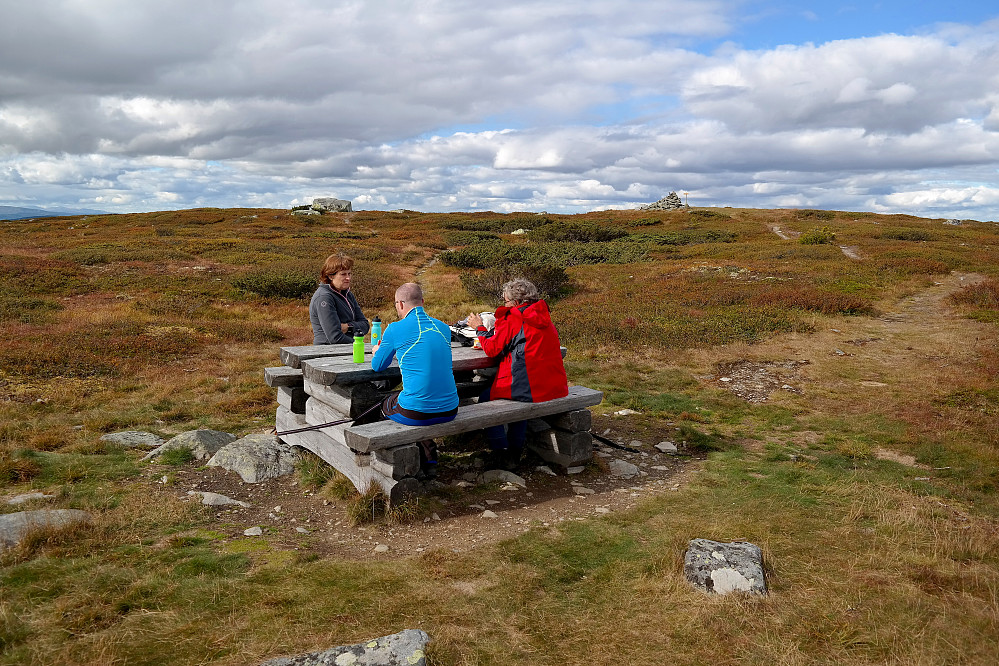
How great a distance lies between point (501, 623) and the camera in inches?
143

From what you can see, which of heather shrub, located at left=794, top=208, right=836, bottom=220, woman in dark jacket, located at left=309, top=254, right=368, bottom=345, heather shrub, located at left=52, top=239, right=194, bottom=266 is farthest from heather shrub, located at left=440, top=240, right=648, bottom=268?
heather shrub, located at left=794, top=208, right=836, bottom=220

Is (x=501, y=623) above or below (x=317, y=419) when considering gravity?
below

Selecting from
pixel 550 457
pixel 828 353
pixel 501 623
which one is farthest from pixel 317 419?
pixel 828 353

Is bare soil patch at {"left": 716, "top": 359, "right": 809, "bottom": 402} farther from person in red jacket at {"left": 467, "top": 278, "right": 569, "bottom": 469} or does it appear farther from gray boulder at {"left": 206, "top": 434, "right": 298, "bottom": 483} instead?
gray boulder at {"left": 206, "top": 434, "right": 298, "bottom": 483}

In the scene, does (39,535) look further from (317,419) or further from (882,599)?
(882,599)

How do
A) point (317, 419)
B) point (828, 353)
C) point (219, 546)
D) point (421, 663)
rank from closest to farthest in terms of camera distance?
point (421, 663), point (219, 546), point (317, 419), point (828, 353)

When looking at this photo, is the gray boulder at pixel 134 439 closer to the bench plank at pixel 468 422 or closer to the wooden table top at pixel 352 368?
the wooden table top at pixel 352 368

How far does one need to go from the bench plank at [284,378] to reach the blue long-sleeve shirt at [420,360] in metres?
1.85

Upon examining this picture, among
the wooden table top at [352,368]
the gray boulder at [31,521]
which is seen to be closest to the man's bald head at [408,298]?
the wooden table top at [352,368]

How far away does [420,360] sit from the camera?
5.25 m

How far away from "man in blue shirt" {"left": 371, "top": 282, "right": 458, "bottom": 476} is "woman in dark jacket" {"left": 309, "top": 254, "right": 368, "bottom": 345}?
2430mm

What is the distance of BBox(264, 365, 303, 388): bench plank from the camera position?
6691 mm

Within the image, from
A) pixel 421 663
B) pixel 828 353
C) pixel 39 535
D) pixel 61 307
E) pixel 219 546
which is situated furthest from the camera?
pixel 61 307

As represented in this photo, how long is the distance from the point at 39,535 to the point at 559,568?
384cm
